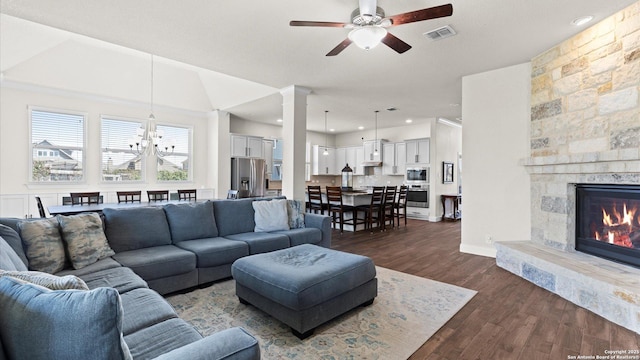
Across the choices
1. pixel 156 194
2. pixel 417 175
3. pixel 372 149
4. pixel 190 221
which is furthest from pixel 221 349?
pixel 372 149

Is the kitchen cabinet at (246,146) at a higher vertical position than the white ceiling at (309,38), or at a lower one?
lower

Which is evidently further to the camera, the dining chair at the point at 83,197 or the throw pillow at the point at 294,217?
the dining chair at the point at 83,197

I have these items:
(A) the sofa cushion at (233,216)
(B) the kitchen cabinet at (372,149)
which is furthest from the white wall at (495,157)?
(B) the kitchen cabinet at (372,149)

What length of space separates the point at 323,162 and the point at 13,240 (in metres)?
8.73

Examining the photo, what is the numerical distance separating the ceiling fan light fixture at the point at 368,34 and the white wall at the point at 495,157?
2656mm

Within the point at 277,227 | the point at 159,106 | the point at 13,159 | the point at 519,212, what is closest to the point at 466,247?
the point at 519,212

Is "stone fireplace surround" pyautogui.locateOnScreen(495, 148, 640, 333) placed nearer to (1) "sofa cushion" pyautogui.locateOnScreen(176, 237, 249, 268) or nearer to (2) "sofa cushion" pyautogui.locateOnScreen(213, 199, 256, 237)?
(1) "sofa cushion" pyautogui.locateOnScreen(176, 237, 249, 268)

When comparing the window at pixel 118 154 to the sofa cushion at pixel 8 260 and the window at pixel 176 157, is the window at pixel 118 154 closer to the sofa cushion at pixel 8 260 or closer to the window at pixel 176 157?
the window at pixel 176 157

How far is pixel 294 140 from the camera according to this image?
5086 mm

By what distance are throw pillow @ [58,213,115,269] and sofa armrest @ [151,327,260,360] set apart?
2.00 meters

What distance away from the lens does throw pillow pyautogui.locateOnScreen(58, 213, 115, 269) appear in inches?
96.7

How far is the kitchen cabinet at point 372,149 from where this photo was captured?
9117mm

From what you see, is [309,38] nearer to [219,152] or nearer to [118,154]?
[219,152]

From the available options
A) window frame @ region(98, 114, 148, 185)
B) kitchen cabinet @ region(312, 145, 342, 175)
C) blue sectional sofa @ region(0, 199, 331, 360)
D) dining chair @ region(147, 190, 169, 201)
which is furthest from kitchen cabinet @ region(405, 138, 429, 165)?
window frame @ region(98, 114, 148, 185)
